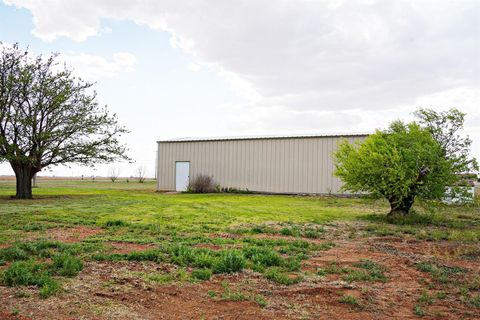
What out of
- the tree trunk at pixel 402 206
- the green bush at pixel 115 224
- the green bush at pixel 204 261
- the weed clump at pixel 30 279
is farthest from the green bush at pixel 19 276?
the tree trunk at pixel 402 206

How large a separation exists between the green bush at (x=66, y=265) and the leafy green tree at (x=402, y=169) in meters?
10.7

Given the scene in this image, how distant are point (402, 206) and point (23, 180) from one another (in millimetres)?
18365

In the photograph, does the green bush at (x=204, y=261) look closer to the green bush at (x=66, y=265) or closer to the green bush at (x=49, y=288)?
the green bush at (x=66, y=265)

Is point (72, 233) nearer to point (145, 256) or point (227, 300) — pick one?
point (145, 256)

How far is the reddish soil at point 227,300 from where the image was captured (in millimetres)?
4828

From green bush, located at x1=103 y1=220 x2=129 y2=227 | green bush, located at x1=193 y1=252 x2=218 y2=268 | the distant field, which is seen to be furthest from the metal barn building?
green bush, located at x1=193 y1=252 x2=218 y2=268

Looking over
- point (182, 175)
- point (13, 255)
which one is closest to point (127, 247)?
point (13, 255)

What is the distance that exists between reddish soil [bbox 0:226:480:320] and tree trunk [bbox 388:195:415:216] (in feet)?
25.5

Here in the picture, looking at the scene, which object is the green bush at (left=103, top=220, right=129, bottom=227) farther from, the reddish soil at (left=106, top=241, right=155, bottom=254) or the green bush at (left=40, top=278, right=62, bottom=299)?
the green bush at (left=40, top=278, right=62, bottom=299)

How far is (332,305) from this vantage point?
17.6ft

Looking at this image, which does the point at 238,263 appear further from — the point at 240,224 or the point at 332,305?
the point at 240,224

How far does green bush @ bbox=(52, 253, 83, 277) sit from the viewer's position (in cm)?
596

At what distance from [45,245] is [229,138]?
2334cm

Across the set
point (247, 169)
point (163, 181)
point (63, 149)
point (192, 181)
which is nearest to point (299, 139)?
point (247, 169)
